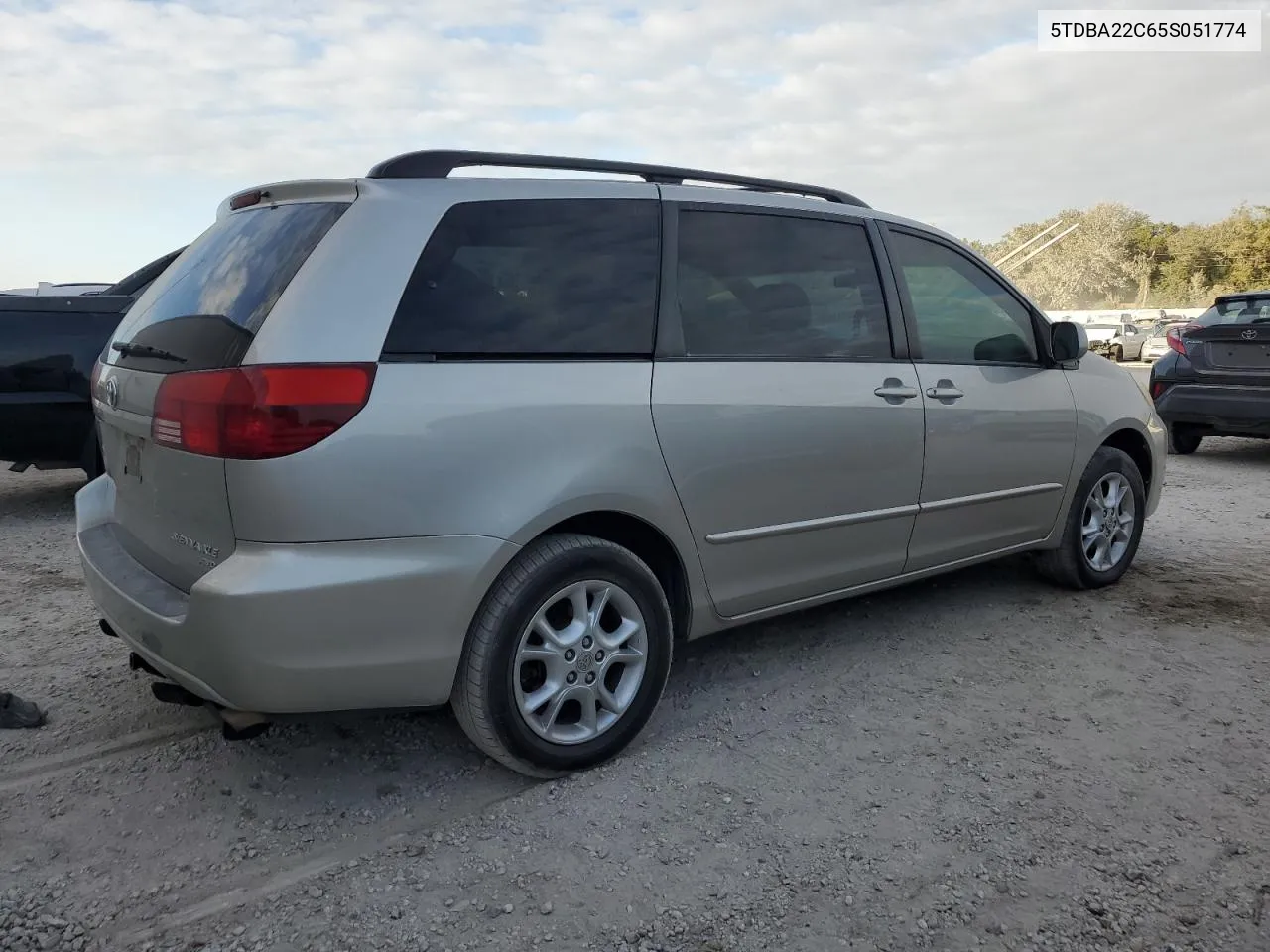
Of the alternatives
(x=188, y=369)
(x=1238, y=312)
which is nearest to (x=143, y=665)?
(x=188, y=369)

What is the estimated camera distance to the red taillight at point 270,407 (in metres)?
2.45

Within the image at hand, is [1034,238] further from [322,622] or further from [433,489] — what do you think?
[322,622]

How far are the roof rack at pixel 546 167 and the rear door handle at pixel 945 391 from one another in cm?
92

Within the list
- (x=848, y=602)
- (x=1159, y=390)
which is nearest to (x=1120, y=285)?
(x=1159, y=390)

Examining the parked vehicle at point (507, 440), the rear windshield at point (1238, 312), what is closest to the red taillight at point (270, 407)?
the parked vehicle at point (507, 440)

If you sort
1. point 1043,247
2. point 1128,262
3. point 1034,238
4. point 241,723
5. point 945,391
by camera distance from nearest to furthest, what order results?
point 241,723
point 945,391
point 1128,262
point 1043,247
point 1034,238

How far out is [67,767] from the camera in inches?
119

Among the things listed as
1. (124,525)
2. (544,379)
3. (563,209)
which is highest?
(563,209)

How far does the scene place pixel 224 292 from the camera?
9.16 feet

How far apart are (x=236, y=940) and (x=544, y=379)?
1.58 metres

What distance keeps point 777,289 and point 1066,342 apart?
171 cm

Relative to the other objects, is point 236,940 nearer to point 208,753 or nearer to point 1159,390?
point 208,753

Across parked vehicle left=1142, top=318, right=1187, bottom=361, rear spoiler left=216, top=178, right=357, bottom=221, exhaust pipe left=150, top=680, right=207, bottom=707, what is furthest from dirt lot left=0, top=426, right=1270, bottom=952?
parked vehicle left=1142, top=318, right=1187, bottom=361

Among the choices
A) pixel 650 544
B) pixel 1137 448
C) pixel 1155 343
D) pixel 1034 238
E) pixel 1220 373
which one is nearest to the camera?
pixel 650 544
